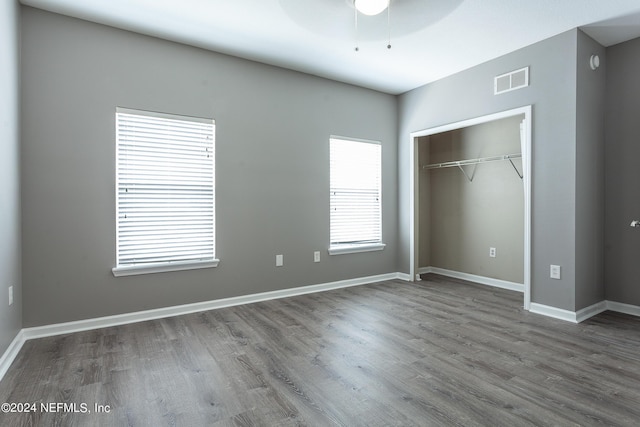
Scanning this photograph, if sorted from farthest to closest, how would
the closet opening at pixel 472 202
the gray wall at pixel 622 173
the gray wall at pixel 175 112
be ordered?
the closet opening at pixel 472 202, the gray wall at pixel 622 173, the gray wall at pixel 175 112

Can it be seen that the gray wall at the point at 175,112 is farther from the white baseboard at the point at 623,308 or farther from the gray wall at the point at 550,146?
the white baseboard at the point at 623,308

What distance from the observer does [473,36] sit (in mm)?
3289

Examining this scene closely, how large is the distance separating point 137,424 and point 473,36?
3949mm

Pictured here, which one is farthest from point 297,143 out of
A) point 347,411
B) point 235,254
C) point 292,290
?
point 347,411

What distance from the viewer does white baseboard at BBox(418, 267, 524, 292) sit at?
4.39 m

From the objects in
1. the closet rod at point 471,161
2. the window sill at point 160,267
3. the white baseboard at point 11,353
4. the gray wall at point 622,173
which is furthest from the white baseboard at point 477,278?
the white baseboard at point 11,353

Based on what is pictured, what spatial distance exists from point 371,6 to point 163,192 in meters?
2.44

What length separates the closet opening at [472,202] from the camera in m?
4.41

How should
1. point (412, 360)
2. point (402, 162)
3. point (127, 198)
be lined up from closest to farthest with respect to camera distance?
1. point (412, 360)
2. point (127, 198)
3. point (402, 162)

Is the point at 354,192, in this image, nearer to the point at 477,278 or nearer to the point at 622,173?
the point at 477,278

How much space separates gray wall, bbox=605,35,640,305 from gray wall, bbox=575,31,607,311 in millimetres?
70

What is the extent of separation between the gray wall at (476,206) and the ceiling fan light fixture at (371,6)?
2704 mm

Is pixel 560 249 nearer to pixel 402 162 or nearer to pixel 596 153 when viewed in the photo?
pixel 596 153

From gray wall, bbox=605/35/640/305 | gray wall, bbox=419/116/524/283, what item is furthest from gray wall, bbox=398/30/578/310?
gray wall, bbox=419/116/524/283
